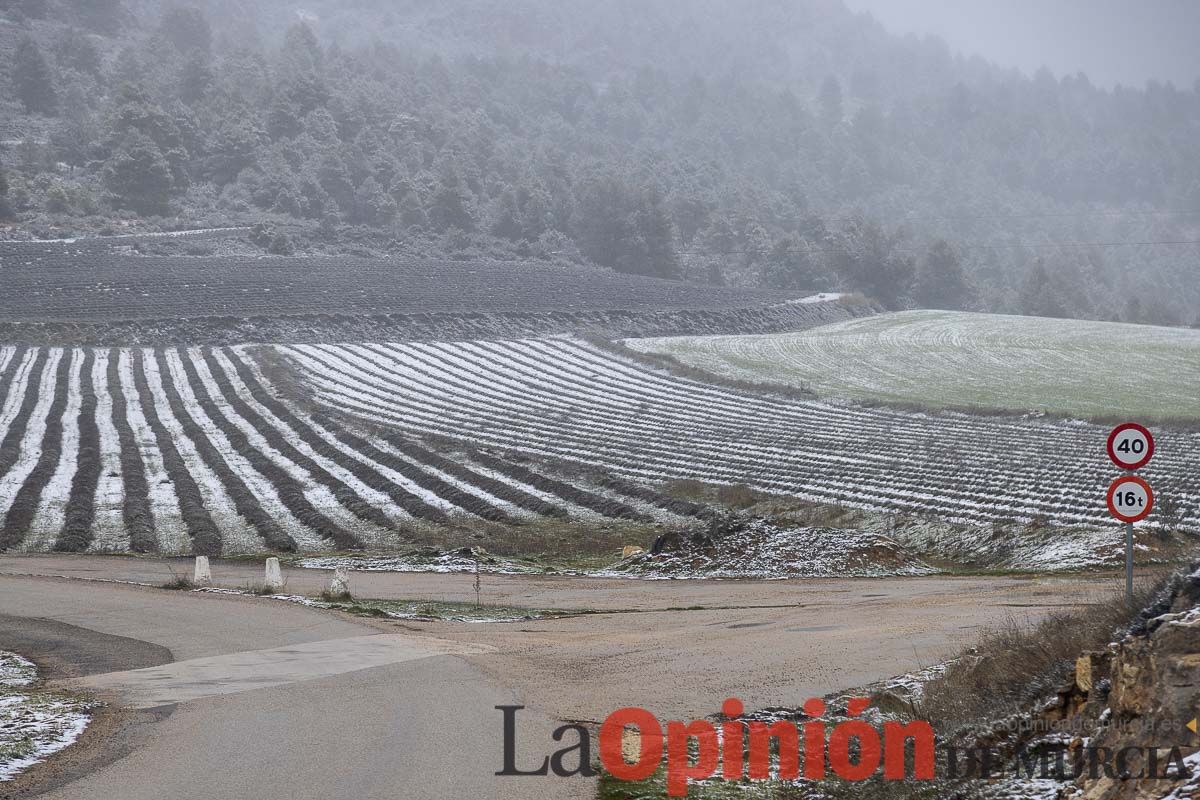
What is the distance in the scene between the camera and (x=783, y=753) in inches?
424

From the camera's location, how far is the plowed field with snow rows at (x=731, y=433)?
112ft

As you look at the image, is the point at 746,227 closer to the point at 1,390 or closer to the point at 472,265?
the point at 472,265

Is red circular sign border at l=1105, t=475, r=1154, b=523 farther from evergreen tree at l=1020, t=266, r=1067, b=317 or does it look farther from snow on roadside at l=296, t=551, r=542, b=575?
evergreen tree at l=1020, t=266, r=1067, b=317

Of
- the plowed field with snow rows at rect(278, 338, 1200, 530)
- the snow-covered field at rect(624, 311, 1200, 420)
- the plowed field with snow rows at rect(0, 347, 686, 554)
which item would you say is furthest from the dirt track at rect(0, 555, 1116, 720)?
the snow-covered field at rect(624, 311, 1200, 420)

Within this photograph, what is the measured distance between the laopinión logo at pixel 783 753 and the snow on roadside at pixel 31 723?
3.91m

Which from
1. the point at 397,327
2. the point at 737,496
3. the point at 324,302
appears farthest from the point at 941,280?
the point at 737,496

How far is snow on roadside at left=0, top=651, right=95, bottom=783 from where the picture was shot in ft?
34.5

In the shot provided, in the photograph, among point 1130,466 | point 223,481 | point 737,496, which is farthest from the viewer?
point 223,481

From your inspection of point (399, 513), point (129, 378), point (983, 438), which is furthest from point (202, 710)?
point (129, 378)

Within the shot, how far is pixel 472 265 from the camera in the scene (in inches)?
4439

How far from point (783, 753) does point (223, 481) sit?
32231mm

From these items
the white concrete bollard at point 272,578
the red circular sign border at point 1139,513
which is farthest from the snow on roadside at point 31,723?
the red circular sign border at point 1139,513

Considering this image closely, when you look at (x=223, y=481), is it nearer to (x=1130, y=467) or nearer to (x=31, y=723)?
(x=31, y=723)

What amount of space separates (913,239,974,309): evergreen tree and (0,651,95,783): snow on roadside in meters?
138
